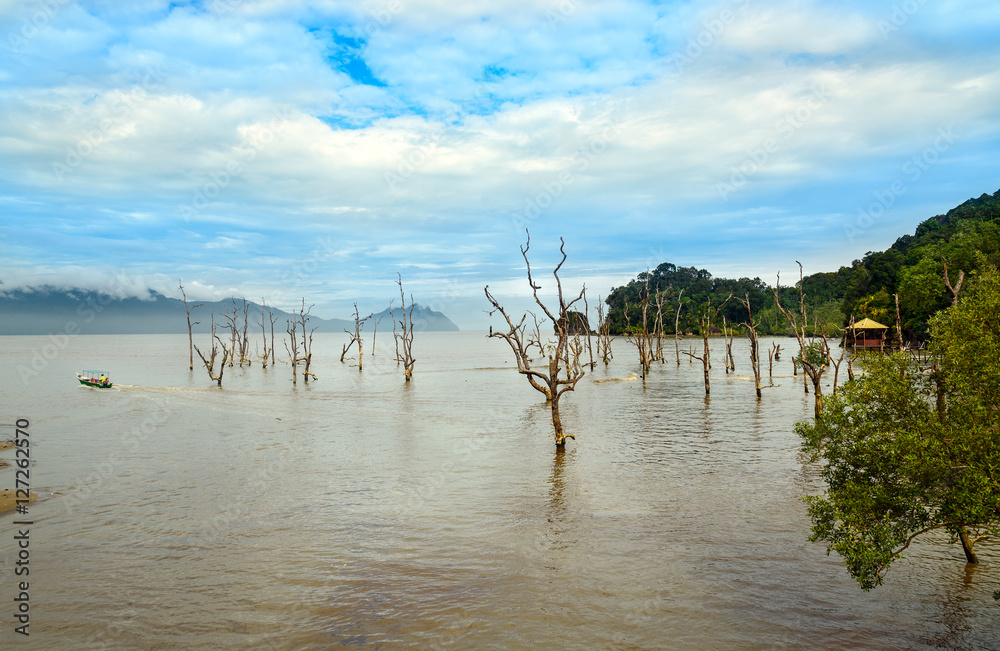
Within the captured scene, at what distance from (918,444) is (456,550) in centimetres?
812

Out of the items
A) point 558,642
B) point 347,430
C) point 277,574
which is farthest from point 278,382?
point 558,642

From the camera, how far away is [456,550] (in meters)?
11.2

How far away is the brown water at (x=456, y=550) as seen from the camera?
8258 mm

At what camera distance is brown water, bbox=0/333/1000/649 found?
8.26m

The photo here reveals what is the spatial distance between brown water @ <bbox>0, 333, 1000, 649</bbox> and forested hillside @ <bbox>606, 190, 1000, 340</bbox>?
24.2 ft

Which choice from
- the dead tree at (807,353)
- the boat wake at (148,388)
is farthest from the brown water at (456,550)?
the boat wake at (148,388)

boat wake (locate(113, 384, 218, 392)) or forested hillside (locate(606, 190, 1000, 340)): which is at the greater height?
forested hillside (locate(606, 190, 1000, 340))

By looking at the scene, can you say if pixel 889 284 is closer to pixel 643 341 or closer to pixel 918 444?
pixel 643 341

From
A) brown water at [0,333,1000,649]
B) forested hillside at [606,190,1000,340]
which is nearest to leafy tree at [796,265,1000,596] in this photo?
brown water at [0,333,1000,649]

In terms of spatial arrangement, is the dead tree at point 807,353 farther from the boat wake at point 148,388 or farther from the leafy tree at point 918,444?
the boat wake at point 148,388

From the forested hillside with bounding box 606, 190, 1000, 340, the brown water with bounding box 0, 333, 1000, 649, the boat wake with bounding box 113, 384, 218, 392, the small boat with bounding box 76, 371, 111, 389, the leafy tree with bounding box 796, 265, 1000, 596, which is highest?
the forested hillside with bounding box 606, 190, 1000, 340

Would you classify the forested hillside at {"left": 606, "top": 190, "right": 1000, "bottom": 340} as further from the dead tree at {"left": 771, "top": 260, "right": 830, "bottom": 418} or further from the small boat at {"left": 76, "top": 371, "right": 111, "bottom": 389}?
the small boat at {"left": 76, "top": 371, "right": 111, "bottom": 389}

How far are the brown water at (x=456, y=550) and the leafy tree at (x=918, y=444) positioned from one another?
1963mm

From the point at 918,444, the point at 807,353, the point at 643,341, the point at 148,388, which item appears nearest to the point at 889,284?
the point at 643,341
